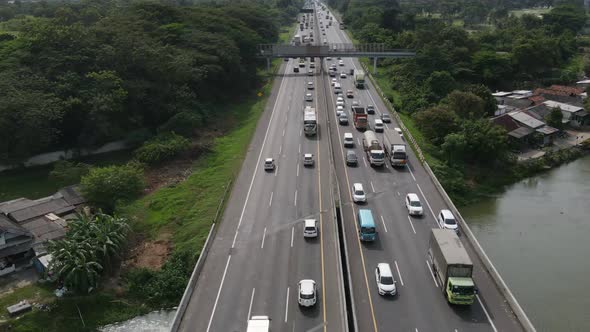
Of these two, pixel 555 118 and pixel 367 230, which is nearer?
pixel 367 230

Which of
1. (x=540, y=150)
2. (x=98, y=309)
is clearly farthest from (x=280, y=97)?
(x=98, y=309)

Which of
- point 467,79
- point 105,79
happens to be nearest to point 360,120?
point 105,79

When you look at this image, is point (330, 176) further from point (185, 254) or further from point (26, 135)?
point (26, 135)

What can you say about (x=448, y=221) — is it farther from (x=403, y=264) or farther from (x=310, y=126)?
(x=310, y=126)

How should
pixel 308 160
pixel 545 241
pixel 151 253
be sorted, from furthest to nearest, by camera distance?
pixel 308 160 < pixel 545 241 < pixel 151 253

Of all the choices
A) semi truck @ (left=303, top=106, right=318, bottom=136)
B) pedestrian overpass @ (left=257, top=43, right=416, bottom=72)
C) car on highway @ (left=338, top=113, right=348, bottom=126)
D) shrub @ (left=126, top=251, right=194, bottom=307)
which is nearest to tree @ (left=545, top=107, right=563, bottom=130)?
pedestrian overpass @ (left=257, top=43, right=416, bottom=72)

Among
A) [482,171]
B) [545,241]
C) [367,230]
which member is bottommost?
[545,241]
